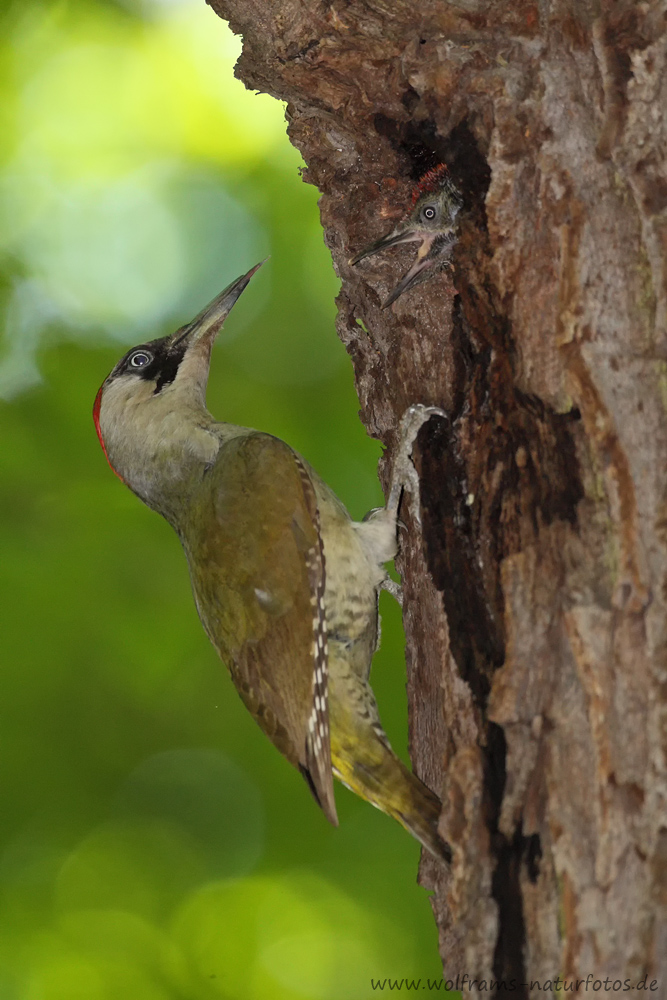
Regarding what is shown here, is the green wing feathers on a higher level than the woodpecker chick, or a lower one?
lower

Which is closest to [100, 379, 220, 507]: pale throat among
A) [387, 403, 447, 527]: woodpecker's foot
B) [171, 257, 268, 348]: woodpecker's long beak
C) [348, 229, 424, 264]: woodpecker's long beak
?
[171, 257, 268, 348]: woodpecker's long beak

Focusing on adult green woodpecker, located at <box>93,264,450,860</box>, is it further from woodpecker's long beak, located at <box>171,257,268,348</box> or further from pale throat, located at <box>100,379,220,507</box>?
woodpecker's long beak, located at <box>171,257,268,348</box>

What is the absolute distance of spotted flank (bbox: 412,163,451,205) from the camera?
3.39m

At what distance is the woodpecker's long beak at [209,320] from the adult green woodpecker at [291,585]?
367mm

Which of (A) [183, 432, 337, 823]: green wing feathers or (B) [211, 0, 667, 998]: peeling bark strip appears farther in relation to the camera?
(A) [183, 432, 337, 823]: green wing feathers

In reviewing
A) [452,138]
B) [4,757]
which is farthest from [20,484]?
[452,138]

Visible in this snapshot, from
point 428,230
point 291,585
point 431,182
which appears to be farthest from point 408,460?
point 431,182

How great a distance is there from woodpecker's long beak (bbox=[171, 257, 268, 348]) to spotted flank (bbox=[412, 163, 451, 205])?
0.96 m

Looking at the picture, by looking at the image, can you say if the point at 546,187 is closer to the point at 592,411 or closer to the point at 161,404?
the point at 592,411

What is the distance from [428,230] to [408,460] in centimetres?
80

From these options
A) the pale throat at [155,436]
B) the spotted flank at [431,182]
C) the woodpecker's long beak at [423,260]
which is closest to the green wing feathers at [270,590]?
the pale throat at [155,436]

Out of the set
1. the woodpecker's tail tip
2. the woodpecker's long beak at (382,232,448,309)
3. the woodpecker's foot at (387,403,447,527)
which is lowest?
the woodpecker's tail tip

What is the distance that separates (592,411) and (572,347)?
18 centimetres

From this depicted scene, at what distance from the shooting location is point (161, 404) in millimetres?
4016
